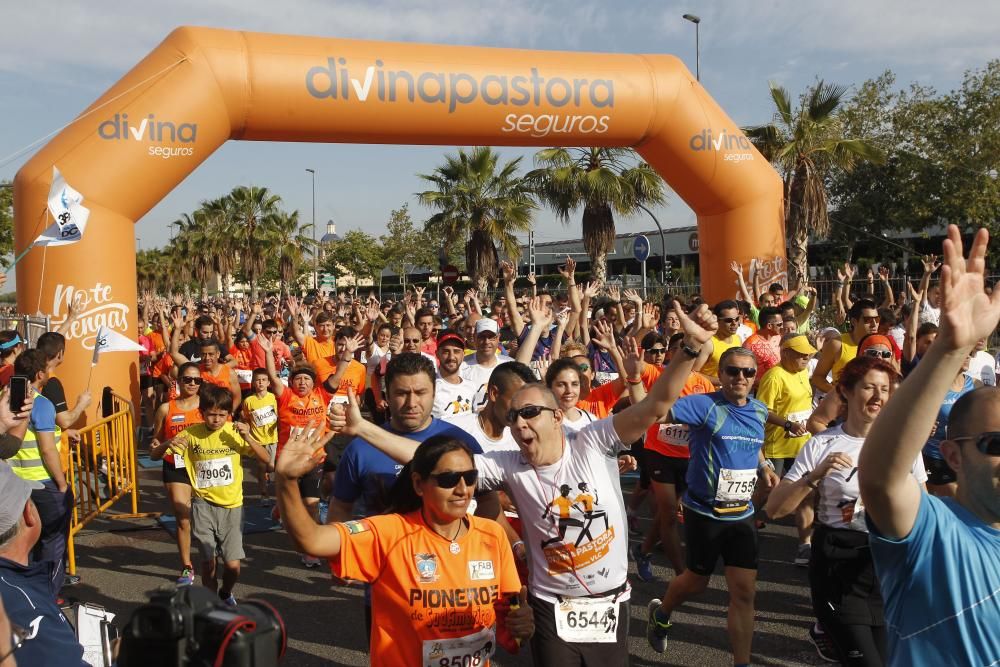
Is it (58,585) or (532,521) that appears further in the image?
(58,585)

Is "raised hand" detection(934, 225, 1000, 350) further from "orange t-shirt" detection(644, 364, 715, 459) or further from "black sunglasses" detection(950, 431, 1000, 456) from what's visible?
"orange t-shirt" detection(644, 364, 715, 459)

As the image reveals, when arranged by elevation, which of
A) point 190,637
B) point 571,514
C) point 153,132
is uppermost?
point 153,132

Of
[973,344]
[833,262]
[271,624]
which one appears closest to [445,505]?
[271,624]

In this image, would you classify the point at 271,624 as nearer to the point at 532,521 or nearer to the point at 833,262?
the point at 532,521

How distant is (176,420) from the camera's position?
6.54 meters

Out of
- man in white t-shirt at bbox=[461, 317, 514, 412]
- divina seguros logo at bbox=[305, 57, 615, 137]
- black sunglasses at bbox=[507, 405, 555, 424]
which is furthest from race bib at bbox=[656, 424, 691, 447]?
divina seguros logo at bbox=[305, 57, 615, 137]

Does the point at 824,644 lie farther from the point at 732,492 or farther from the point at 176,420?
the point at 176,420

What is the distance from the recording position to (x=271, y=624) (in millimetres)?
1688

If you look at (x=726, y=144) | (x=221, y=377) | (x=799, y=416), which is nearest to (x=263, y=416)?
(x=221, y=377)

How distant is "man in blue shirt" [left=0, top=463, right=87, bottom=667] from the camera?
238 cm

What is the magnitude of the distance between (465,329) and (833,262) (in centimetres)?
2352

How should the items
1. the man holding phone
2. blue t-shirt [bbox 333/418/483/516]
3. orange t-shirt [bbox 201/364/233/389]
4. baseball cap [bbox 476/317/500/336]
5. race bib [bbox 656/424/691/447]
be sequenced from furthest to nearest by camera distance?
orange t-shirt [bbox 201/364/233/389]
baseball cap [bbox 476/317/500/336]
race bib [bbox 656/424/691/447]
the man holding phone
blue t-shirt [bbox 333/418/483/516]

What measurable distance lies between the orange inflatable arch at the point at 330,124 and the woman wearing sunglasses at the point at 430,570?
696cm

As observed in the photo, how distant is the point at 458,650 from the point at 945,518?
1593 millimetres
